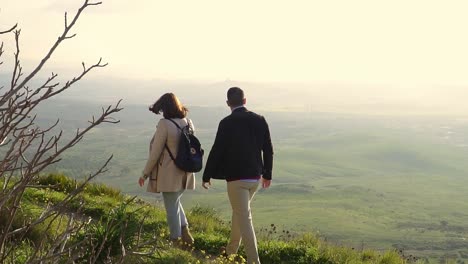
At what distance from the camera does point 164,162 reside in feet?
22.0

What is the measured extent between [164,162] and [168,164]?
7cm

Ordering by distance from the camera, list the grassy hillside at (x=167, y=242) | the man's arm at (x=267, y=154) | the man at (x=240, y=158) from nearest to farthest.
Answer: the grassy hillside at (x=167, y=242) < the man at (x=240, y=158) < the man's arm at (x=267, y=154)

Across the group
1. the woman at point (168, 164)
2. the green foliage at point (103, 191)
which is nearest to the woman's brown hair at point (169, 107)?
the woman at point (168, 164)

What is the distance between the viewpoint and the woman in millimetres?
6645

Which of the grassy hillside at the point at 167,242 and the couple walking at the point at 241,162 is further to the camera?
the couple walking at the point at 241,162

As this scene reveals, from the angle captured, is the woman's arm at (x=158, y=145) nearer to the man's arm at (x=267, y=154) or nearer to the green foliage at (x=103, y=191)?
the man's arm at (x=267, y=154)

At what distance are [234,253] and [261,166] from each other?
50.8 inches

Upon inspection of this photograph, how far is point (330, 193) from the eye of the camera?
17512 centimetres

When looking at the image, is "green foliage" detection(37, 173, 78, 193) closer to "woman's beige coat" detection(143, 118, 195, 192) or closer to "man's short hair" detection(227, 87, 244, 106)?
"woman's beige coat" detection(143, 118, 195, 192)

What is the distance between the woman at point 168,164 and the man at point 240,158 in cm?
75

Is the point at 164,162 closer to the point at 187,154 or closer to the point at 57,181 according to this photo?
the point at 187,154

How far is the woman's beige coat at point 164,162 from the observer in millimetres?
6637

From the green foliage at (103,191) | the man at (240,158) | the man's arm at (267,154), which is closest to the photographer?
the man at (240,158)

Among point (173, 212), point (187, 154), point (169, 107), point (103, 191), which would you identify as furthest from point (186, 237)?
point (103, 191)
